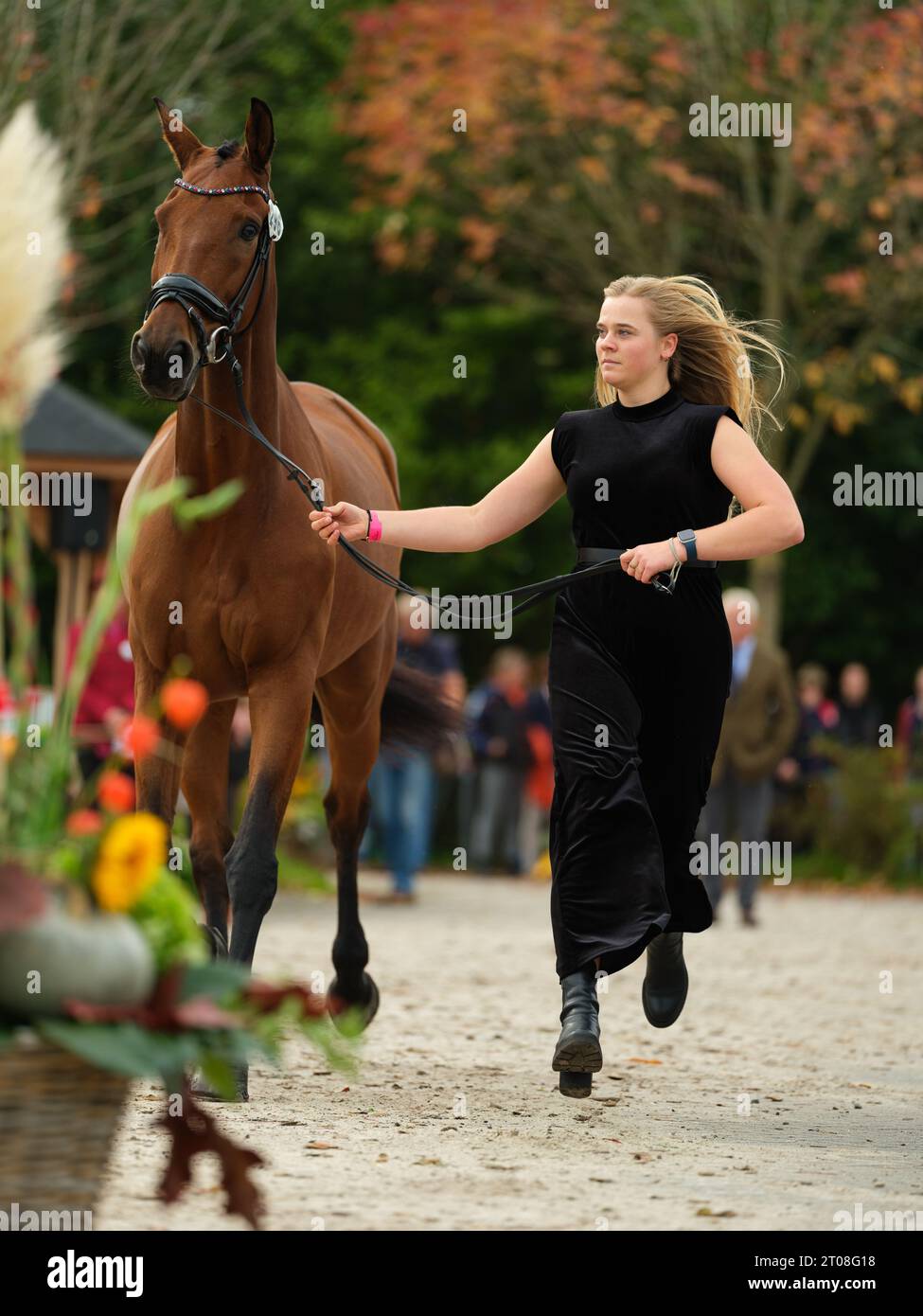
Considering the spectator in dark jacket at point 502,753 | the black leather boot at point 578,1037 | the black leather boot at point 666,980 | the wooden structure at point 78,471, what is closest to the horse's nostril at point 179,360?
the black leather boot at point 578,1037

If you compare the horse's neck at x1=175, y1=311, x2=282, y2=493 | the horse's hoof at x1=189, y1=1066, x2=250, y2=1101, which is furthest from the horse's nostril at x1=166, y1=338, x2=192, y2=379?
the horse's hoof at x1=189, y1=1066, x2=250, y2=1101

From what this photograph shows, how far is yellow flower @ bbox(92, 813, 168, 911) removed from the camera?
3283 mm

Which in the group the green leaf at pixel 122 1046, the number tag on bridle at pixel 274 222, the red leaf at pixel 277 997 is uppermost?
the number tag on bridle at pixel 274 222

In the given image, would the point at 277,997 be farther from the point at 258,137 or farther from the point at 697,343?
the point at 258,137

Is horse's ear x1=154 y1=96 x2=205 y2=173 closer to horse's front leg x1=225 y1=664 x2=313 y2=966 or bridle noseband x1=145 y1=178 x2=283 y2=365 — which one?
bridle noseband x1=145 y1=178 x2=283 y2=365

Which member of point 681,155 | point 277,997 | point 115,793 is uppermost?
point 681,155

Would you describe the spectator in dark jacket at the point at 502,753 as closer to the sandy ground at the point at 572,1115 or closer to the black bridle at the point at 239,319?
the sandy ground at the point at 572,1115

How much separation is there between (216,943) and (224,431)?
5.64 feet

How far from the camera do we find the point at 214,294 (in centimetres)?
624

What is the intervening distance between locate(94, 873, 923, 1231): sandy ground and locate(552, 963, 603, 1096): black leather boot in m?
0.12

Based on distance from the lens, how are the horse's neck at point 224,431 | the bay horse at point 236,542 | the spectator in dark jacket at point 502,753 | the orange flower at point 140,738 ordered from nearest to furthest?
the orange flower at point 140,738 < the bay horse at point 236,542 < the horse's neck at point 224,431 < the spectator in dark jacket at point 502,753

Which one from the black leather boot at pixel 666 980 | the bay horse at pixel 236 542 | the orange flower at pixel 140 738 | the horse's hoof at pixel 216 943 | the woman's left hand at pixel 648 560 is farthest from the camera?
the black leather boot at pixel 666 980

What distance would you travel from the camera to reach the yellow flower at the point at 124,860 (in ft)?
10.8

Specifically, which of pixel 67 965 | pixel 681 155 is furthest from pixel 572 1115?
pixel 681 155
